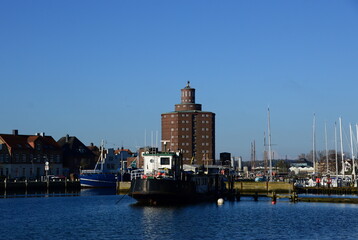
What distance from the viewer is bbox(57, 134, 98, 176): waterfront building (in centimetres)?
16838

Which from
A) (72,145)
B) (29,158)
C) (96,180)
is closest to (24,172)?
(29,158)

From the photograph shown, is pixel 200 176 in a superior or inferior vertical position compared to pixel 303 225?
superior

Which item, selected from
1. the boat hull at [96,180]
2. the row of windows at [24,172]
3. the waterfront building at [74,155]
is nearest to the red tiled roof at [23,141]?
the row of windows at [24,172]

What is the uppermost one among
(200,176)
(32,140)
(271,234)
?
(32,140)

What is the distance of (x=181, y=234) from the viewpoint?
50.1 metres

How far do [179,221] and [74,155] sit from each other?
115 m

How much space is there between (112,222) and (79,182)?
78.0 meters

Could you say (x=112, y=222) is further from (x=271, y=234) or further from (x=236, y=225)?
(x=271, y=234)

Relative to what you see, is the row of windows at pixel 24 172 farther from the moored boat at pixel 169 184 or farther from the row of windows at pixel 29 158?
the moored boat at pixel 169 184

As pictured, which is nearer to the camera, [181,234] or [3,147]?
[181,234]

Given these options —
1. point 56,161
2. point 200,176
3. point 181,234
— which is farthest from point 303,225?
point 56,161

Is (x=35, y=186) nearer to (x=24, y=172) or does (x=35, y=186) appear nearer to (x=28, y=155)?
(x=24, y=172)

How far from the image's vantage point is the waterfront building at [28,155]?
458 ft

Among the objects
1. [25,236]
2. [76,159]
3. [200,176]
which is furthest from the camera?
[76,159]
